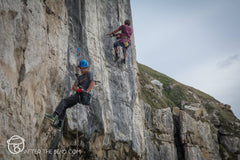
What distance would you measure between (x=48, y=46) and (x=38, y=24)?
1065 mm

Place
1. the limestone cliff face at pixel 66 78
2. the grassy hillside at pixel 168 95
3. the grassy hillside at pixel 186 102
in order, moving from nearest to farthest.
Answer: the limestone cliff face at pixel 66 78, the grassy hillside at pixel 168 95, the grassy hillside at pixel 186 102

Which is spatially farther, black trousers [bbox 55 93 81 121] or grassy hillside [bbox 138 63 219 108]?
grassy hillside [bbox 138 63 219 108]

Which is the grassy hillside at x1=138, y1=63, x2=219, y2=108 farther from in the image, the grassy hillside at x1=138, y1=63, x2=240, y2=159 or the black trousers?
the black trousers

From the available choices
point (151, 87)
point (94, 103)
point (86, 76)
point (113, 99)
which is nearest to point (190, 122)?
point (151, 87)

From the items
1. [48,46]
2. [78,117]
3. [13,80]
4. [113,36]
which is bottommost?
[78,117]

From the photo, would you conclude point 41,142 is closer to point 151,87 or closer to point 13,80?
point 13,80

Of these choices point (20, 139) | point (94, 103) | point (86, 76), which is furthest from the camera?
point (94, 103)

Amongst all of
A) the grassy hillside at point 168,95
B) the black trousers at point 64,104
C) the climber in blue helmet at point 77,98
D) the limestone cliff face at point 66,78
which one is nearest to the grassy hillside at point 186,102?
the grassy hillside at point 168,95

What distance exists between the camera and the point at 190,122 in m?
30.8

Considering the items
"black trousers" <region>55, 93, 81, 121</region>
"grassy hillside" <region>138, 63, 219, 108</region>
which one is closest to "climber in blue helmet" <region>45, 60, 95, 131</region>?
"black trousers" <region>55, 93, 81, 121</region>

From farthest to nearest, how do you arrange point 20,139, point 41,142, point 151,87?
point 151,87 < point 41,142 < point 20,139

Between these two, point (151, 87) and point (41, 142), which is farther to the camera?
point (151, 87)

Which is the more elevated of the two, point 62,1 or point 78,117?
point 62,1

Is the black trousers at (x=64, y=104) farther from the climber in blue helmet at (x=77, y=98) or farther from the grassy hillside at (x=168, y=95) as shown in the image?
the grassy hillside at (x=168, y=95)
